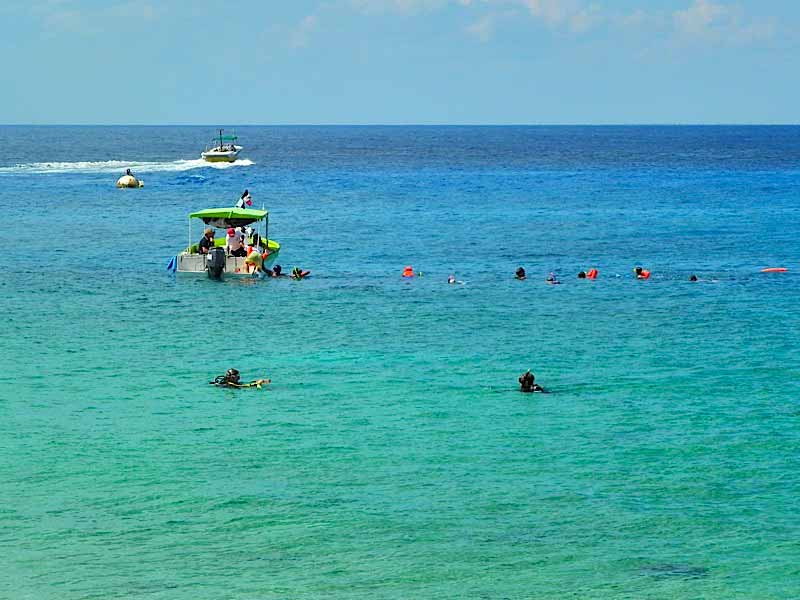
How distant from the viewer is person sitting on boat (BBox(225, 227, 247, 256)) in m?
60.1

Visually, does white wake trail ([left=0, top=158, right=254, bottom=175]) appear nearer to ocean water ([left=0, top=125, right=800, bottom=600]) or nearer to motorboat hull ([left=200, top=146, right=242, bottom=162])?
motorboat hull ([left=200, top=146, right=242, bottom=162])

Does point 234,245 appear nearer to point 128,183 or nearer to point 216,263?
point 216,263

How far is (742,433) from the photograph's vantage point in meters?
32.6

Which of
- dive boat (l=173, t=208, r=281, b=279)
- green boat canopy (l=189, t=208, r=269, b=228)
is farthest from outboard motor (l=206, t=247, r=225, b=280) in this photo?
green boat canopy (l=189, t=208, r=269, b=228)

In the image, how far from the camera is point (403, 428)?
3325 cm

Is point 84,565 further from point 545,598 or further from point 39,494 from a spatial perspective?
point 545,598

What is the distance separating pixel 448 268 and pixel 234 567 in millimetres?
41670

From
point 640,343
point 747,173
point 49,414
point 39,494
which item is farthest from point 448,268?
point 747,173

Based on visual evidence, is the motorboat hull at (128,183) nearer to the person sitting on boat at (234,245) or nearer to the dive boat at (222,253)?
the dive boat at (222,253)

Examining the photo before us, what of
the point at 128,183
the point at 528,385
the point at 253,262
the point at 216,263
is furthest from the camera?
the point at 128,183

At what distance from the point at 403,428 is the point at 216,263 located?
2788 centimetres

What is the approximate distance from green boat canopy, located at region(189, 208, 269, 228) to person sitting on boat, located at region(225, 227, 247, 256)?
0.53 m

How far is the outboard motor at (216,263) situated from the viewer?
59.2 metres

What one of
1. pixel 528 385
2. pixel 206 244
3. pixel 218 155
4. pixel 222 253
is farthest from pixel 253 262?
pixel 218 155
